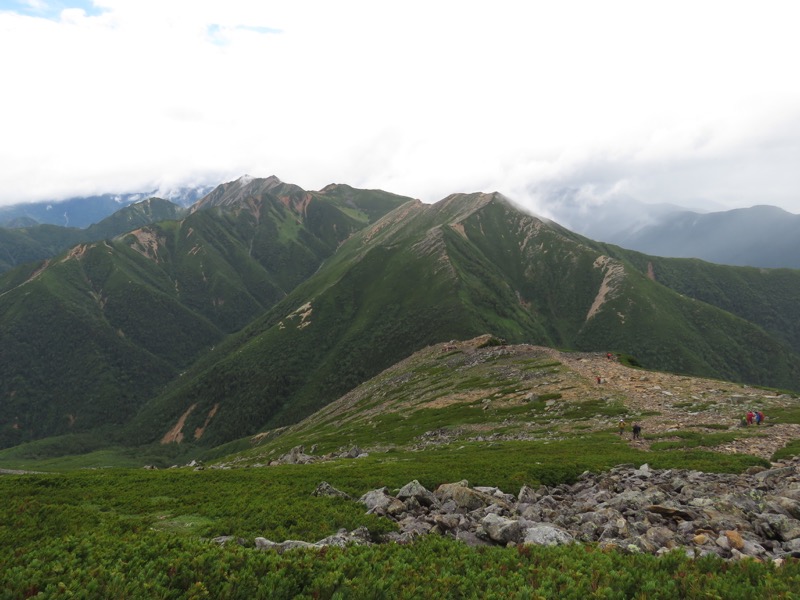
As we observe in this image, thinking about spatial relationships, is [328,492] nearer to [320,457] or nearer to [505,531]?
[505,531]

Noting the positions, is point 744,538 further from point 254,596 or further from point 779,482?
point 254,596

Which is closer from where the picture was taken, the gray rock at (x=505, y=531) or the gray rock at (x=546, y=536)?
the gray rock at (x=546, y=536)

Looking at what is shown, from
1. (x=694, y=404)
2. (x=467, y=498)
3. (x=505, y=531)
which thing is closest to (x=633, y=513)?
(x=505, y=531)

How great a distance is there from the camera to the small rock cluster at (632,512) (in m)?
15.0

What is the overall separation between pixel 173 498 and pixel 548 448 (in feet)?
107

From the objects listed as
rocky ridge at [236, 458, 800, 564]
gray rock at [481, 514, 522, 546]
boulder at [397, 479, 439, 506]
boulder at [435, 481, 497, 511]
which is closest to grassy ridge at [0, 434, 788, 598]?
rocky ridge at [236, 458, 800, 564]

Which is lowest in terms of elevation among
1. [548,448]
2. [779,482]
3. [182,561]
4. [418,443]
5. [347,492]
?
[418,443]

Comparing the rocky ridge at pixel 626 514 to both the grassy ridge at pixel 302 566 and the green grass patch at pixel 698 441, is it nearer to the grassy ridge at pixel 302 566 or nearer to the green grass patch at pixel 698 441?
the grassy ridge at pixel 302 566

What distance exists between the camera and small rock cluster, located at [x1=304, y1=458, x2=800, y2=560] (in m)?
15.0

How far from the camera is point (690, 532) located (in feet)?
51.9

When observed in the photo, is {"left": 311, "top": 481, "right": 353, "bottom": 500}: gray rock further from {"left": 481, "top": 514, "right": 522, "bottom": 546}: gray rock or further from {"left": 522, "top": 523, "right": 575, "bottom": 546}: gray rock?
{"left": 522, "top": 523, "right": 575, "bottom": 546}: gray rock

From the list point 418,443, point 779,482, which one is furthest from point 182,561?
point 418,443

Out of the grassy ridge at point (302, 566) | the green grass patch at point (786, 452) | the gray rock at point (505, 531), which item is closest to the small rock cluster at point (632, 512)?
the gray rock at point (505, 531)

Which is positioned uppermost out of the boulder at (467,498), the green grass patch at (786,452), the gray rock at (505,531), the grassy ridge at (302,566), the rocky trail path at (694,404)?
the grassy ridge at (302,566)
